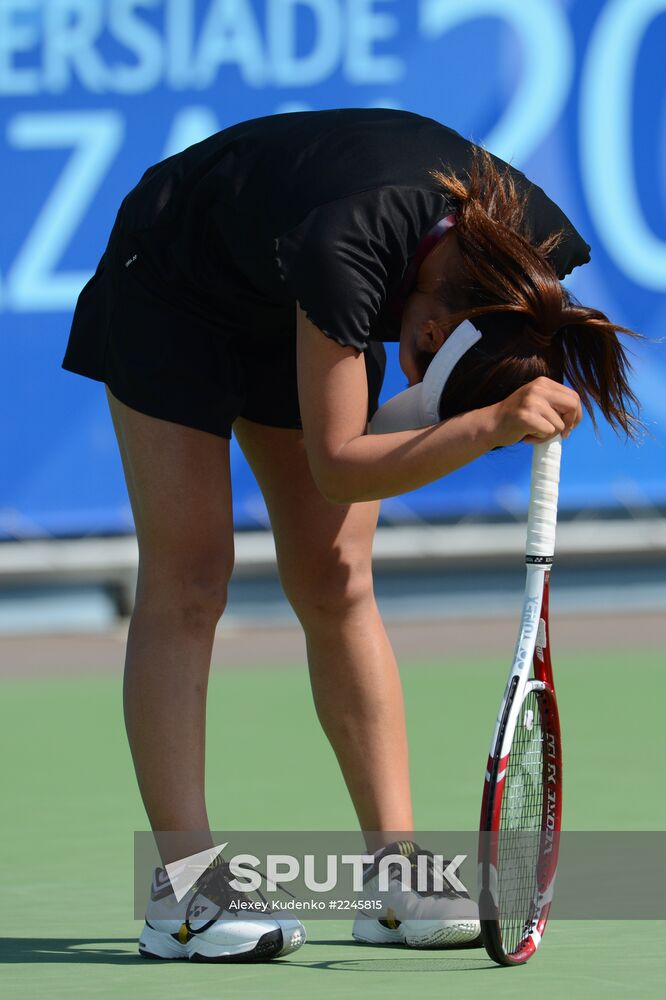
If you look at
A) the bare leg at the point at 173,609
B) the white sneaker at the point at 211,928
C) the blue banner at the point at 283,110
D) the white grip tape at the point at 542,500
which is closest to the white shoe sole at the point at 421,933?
the white sneaker at the point at 211,928

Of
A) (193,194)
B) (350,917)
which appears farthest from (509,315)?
(350,917)

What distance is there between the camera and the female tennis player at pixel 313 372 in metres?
2.62

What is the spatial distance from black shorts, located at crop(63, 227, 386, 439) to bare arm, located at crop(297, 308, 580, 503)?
310 millimetres

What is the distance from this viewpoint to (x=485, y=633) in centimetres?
737

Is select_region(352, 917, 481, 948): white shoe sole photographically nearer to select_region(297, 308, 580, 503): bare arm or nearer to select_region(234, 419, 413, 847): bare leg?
select_region(234, 419, 413, 847): bare leg

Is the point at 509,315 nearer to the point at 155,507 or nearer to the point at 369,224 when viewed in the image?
the point at 369,224

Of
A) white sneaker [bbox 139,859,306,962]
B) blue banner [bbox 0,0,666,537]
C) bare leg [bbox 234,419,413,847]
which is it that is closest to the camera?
white sneaker [bbox 139,859,306,962]

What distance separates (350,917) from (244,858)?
26cm

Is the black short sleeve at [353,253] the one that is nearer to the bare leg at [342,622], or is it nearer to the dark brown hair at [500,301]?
the dark brown hair at [500,301]

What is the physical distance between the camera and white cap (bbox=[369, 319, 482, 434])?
8.60 ft

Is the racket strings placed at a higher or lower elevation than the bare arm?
lower

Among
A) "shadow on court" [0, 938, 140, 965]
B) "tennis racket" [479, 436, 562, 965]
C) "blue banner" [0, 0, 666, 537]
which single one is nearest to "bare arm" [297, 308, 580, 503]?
"tennis racket" [479, 436, 562, 965]

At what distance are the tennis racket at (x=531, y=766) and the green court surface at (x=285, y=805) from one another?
8cm

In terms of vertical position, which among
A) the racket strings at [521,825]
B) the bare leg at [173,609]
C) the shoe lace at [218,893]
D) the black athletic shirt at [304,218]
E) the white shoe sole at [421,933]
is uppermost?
the black athletic shirt at [304,218]
